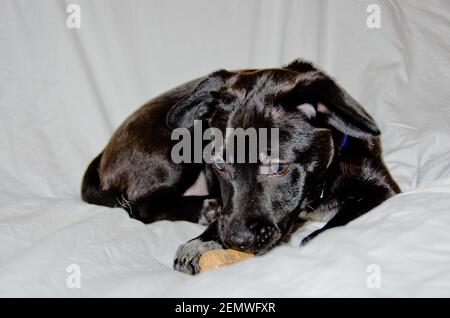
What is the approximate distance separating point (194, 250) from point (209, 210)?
59 centimetres

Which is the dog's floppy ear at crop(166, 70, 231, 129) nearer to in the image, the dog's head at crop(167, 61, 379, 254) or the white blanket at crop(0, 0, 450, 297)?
the dog's head at crop(167, 61, 379, 254)

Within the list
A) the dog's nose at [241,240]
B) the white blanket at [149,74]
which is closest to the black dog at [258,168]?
the dog's nose at [241,240]

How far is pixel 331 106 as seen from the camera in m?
2.35

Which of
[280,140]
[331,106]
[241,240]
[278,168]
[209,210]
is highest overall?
[331,106]

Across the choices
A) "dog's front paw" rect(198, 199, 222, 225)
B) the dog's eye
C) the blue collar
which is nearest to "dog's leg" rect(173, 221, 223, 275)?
"dog's front paw" rect(198, 199, 222, 225)

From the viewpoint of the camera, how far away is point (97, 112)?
3.90 m

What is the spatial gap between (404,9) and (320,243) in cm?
253

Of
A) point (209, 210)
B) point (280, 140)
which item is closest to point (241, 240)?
point (280, 140)

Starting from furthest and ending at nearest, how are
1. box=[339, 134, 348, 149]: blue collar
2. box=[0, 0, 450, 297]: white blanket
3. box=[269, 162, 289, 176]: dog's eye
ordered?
box=[0, 0, 450, 297]: white blanket, box=[339, 134, 348, 149]: blue collar, box=[269, 162, 289, 176]: dog's eye

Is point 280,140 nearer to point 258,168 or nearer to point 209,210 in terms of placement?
point 258,168

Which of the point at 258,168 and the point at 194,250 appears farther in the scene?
the point at 194,250

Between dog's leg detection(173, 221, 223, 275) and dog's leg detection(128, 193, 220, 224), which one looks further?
dog's leg detection(128, 193, 220, 224)

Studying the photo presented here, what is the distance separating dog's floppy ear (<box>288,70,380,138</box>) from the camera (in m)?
2.29

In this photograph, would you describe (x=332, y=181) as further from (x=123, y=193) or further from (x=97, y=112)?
(x=97, y=112)
